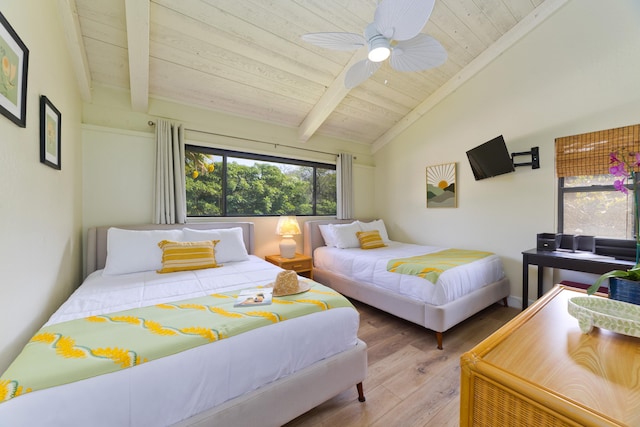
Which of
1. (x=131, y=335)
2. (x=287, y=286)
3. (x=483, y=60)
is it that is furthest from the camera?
(x=483, y=60)

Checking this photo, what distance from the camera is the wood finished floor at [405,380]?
4.77ft

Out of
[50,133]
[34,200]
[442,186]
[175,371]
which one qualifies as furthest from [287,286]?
[442,186]

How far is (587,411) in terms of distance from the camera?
1.84 feet

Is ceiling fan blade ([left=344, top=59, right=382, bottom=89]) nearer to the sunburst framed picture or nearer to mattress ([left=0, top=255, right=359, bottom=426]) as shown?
mattress ([left=0, top=255, right=359, bottom=426])

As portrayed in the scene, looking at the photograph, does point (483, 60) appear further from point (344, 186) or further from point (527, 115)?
point (344, 186)

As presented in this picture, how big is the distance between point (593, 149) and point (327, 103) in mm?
2846

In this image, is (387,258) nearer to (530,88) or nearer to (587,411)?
(587,411)

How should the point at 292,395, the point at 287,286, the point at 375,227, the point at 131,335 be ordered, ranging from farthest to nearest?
the point at 375,227 → the point at 287,286 → the point at 292,395 → the point at 131,335

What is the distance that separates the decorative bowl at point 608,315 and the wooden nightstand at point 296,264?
8.35ft

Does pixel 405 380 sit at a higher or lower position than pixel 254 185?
lower

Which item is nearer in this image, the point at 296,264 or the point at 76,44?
the point at 76,44

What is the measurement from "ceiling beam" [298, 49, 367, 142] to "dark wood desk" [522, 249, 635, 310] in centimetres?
267

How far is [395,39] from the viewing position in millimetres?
1648

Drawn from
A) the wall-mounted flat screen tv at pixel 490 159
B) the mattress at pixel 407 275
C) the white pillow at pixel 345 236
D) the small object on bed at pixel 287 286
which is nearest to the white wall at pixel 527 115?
the wall-mounted flat screen tv at pixel 490 159
